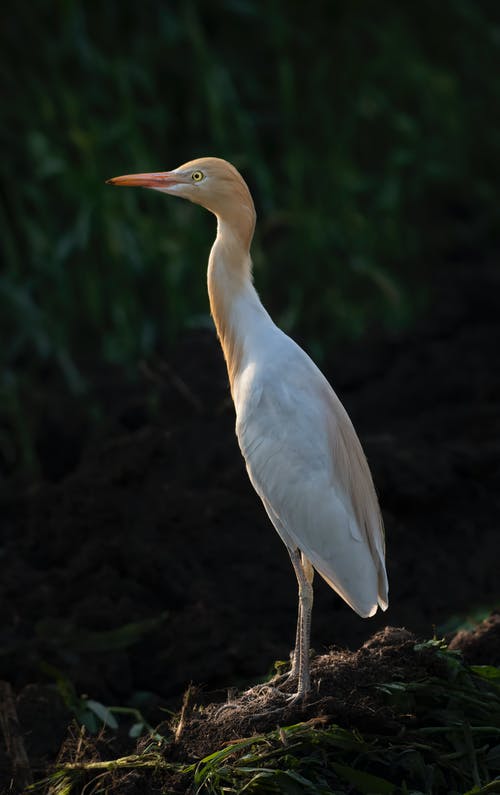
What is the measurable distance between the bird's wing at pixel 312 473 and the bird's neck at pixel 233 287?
0.21 m

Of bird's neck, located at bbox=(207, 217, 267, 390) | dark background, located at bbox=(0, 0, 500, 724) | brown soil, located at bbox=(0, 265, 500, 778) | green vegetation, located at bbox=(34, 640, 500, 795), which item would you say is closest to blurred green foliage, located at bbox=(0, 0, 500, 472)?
dark background, located at bbox=(0, 0, 500, 724)

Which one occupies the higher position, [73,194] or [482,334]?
[73,194]

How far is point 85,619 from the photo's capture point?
5262 millimetres

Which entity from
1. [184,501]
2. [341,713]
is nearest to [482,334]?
[184,501]

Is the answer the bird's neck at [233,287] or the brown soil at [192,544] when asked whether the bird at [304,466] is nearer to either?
the bird's neck at [233,287]

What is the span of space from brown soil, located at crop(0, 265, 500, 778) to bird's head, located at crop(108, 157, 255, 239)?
1.36 metres

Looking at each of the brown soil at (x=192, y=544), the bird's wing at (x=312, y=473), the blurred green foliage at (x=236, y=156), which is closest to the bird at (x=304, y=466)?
the bird's wing at (x=312, y=473)

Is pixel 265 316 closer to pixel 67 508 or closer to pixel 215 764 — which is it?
pixel 215 764

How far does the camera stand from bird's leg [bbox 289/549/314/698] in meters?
3.85

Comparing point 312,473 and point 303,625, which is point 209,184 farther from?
A: point 303,625

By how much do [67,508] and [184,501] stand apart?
0.49 meters

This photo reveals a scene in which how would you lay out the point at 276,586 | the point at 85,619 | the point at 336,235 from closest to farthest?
1. the point at 85,619
2. the point at 276,586
3. the point at 336,235

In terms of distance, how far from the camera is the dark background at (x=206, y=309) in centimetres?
548

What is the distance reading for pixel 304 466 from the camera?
406 centimetres
